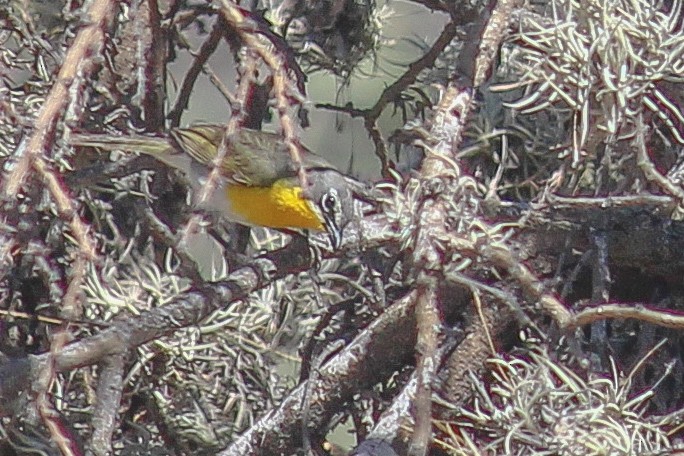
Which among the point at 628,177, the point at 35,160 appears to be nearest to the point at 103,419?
the point at 35,160

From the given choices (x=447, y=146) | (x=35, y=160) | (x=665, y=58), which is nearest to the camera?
(x=35, y=160)

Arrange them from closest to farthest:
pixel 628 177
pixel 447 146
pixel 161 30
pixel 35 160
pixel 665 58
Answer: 1. pixel 35 160
2. pixel 447 146
3. pixel 665 58
4. pixel 628 177
5. pixel 161 30

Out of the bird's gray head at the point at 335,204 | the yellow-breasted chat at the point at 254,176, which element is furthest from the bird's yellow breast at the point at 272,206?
the bird's gray head at the point at 335,204

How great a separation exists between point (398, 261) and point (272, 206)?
46 centimetres

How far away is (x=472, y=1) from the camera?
2.07 meters

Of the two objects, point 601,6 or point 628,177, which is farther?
point 628,177

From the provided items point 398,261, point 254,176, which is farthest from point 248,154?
point 398,261

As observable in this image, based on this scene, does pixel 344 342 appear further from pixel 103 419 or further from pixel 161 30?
pixel 103 419

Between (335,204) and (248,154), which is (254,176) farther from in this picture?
(335,204)

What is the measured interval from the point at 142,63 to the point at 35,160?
737 mm

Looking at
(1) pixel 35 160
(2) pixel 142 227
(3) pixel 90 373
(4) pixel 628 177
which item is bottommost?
(3) pixel 90 373

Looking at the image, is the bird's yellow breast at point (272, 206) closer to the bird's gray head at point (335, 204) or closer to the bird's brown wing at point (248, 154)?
the bird's brown wing at point (248, 154)

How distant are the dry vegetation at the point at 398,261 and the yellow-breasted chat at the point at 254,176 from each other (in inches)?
2.0

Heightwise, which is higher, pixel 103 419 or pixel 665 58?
pixel 665 58
